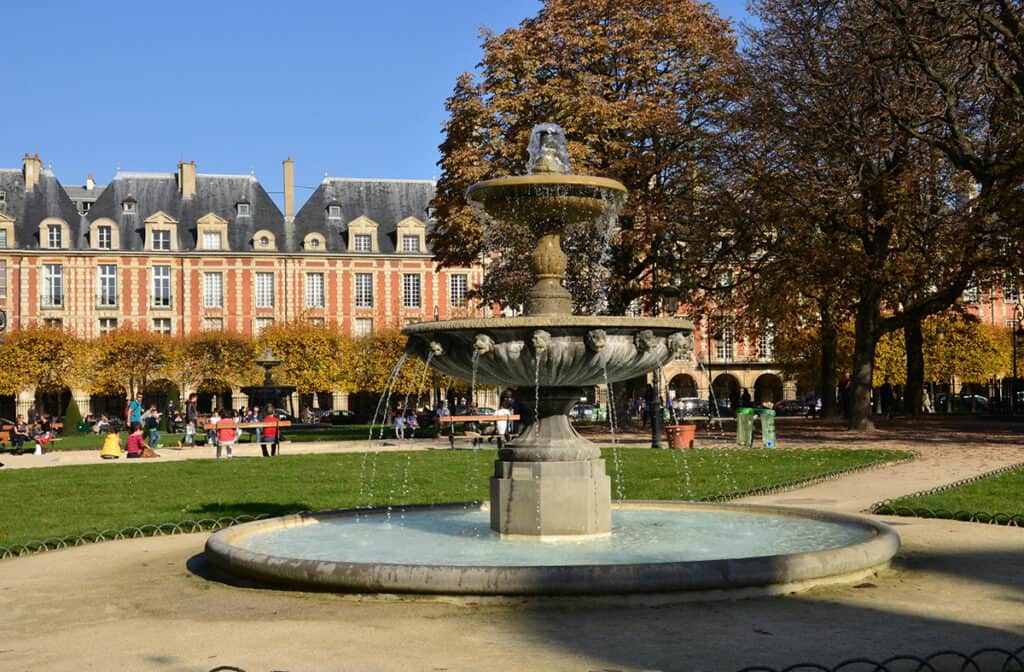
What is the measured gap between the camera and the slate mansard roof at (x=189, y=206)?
204 ft

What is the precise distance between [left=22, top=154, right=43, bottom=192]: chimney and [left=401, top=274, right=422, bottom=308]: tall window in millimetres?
21216

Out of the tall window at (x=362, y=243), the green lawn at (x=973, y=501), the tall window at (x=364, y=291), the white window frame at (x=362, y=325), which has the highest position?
the tall window at (x=362, y=243)

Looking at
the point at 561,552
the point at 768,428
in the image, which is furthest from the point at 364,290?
the point at 561,552

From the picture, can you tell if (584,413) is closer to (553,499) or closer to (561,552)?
(553,499)

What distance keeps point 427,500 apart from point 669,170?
18.6m

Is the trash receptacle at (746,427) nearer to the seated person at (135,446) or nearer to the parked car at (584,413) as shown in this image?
the seated person at (135,446)

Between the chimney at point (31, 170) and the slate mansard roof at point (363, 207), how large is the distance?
14555mm

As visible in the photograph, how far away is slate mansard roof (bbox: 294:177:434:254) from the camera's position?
211 ft

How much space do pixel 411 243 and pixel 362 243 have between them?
2802 millimetres

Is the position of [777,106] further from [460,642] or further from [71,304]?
[71,304]

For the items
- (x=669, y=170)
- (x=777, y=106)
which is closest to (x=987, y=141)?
(x=777, y=106)

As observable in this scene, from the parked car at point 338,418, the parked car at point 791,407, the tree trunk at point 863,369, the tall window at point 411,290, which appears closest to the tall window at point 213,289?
the tall window at point 411,290

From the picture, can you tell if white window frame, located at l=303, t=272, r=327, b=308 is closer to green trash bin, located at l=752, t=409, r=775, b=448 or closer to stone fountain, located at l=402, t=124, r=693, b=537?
green trash bin, located at l=752, t=409, r=775, b=448

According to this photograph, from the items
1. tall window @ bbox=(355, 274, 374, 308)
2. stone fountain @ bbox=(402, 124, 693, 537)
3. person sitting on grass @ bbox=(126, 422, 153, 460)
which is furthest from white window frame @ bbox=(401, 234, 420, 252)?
stone fountain @ bbox=(402, 124, 693, 537)
